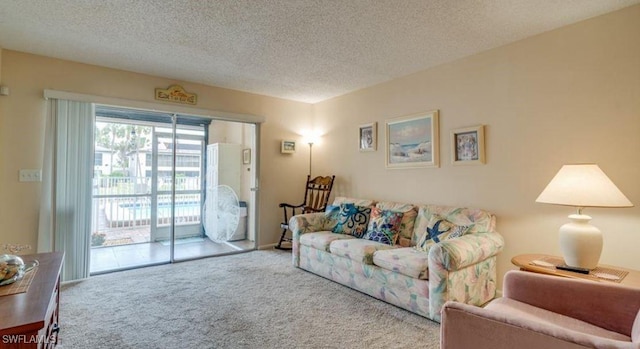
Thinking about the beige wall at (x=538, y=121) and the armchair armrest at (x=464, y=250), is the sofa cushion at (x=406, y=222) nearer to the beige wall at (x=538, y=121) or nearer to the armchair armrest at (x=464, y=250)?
the beige wall at (x=538, y=121)

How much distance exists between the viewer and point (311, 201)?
499cm

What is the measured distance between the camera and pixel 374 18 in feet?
8.04

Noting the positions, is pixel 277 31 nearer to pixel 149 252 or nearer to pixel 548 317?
pixel 548 317

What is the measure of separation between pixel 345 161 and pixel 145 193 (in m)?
3.12

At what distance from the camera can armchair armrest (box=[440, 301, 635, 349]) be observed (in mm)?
1034

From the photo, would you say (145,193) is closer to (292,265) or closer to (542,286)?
(292,265)

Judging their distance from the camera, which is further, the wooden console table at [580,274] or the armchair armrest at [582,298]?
the wooden console table at [580,274]

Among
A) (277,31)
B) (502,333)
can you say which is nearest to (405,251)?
(502,333)

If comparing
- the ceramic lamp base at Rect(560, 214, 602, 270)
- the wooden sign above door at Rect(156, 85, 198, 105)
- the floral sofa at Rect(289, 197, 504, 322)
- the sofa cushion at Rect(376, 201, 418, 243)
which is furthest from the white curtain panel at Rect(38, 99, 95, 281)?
the ceramic lamp base at Rect(560, 214, 602, 270)

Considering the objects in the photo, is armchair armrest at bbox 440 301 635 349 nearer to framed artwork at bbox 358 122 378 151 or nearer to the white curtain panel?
framed artwork at bbox 358 122 378 151

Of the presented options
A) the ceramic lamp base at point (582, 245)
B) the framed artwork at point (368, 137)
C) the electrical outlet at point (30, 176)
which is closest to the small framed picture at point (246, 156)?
the framed artwork at point (368, 137)

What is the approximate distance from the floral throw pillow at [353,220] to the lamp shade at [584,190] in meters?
1.87

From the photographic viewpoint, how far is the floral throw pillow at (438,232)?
9.23 feet

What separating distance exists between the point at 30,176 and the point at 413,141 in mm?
4107
